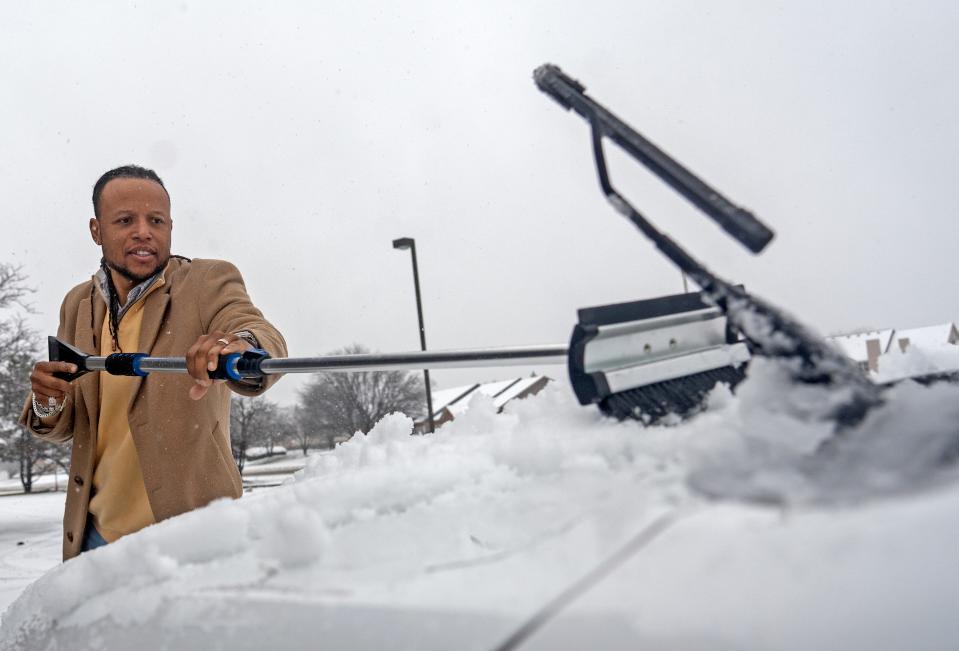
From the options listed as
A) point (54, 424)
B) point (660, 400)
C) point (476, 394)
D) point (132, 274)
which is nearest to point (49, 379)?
point (54, 424)

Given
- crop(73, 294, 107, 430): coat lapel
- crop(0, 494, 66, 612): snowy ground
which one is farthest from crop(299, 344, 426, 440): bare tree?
crop(73, 294, 107, 430): coat lapel

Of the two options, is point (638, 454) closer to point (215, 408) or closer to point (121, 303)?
point (215, 408)

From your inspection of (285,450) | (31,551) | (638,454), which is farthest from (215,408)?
(285,450)

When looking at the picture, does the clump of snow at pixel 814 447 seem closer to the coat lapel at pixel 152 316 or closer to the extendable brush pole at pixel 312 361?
the extendable brush pole at pixel 312 361

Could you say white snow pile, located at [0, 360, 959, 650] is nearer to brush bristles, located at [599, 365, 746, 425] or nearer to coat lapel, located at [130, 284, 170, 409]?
brush bristles, located at [599, 365, 746, 425]

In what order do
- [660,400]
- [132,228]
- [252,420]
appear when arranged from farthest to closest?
[252,420] → [132,228] → [660,400]

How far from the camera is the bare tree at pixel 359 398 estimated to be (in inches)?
728

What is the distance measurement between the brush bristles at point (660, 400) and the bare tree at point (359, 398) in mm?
17352

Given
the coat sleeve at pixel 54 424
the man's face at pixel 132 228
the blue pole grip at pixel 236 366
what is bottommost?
the coat sleeve at pixel 54 424

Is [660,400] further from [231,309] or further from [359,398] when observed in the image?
[359,398]

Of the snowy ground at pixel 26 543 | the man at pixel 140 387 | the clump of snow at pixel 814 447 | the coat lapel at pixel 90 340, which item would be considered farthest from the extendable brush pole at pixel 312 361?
the snowy ground at pixel 26 543

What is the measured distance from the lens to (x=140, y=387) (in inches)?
103

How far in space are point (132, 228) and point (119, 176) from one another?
26cm

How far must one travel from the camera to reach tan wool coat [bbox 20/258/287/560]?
2512mm
